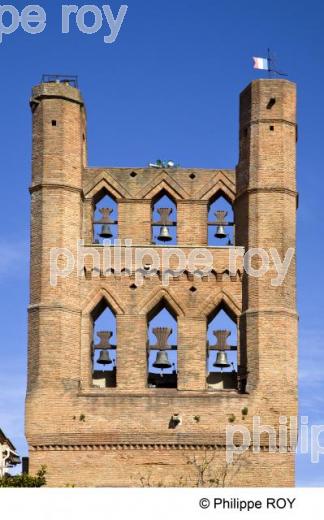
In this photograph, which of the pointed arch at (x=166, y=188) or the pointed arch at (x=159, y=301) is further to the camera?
the pointed arch at (x=166, y=188)

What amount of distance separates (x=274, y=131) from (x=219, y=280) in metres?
3.87

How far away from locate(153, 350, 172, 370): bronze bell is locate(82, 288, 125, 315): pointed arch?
4.37 ft

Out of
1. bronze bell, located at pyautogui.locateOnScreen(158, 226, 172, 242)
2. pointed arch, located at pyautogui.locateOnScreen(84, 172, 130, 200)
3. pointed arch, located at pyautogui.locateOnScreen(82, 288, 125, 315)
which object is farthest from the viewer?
pointed arch, located at pyautogui.locateOnScreen(84, 172, 130, 200)

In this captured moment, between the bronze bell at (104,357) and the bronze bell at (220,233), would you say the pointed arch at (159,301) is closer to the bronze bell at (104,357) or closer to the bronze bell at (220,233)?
the bronze bell at (104,357)

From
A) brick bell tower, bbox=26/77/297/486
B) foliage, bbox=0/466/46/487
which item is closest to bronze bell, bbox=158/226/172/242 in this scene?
brick bell tower, bbox=26/77/297/486

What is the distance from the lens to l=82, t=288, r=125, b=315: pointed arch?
44.9 m

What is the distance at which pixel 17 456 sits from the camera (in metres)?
52.8

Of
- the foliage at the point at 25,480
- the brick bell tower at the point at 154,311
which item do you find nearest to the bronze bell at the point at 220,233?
the brick bell tower at the point at 154,311

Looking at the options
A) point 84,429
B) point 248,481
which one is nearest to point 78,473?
point 84,429

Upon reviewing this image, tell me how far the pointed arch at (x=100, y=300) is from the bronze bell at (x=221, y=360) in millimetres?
2489

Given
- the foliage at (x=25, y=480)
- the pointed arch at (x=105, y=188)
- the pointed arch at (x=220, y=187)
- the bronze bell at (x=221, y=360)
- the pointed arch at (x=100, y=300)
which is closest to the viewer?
the foliage at (x=25, y=480)

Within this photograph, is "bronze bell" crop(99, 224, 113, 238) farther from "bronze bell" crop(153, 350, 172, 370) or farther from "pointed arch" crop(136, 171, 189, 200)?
"bronze bell" crop(153, 350, 172, 370)

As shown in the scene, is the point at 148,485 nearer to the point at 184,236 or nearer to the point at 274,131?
the point at 184,236

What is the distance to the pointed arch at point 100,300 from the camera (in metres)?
44.9
